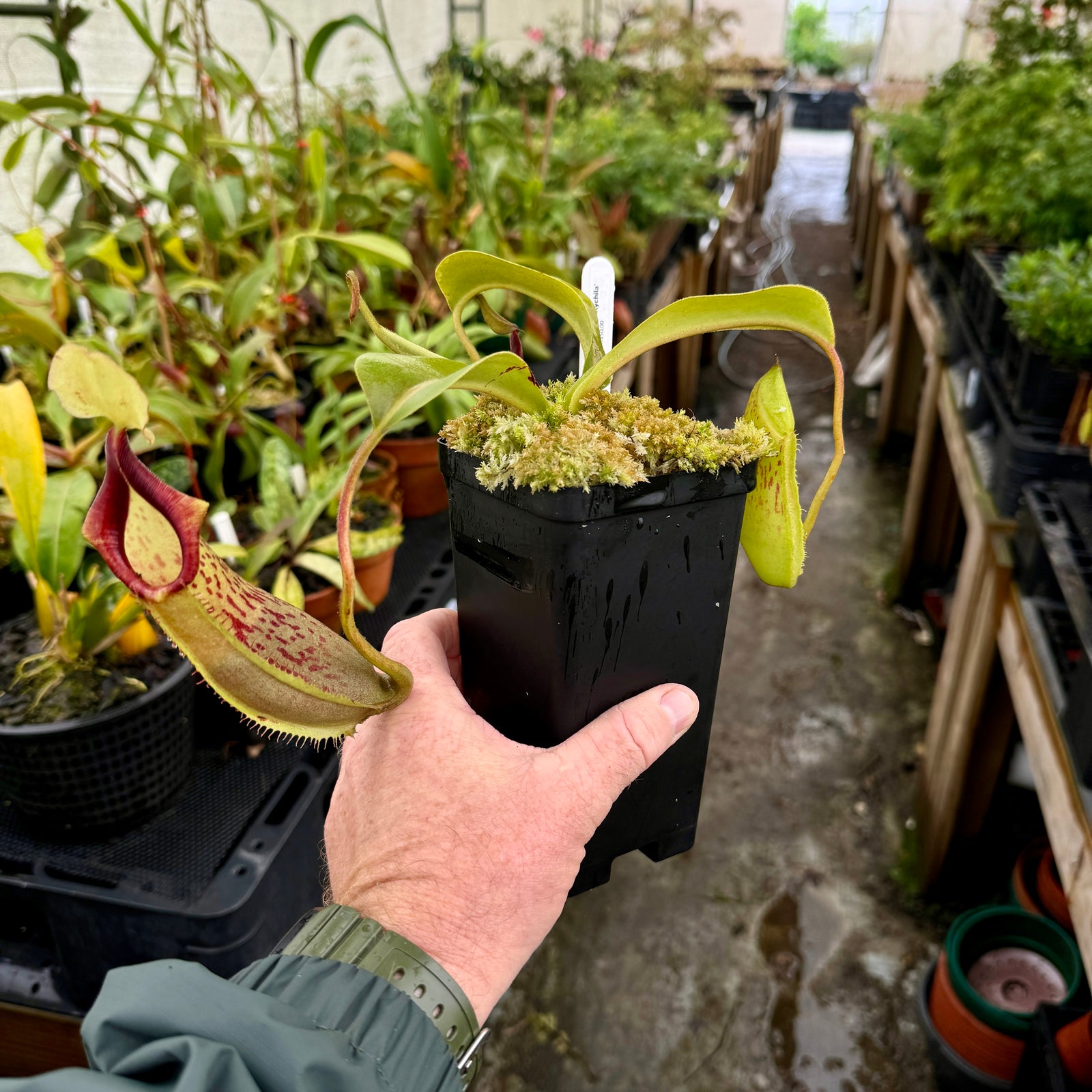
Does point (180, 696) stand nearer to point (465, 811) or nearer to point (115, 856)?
point (115, 856)

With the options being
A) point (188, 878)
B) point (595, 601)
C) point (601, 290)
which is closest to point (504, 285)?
point (601, 290)

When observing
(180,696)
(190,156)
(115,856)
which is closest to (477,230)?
(190,156)

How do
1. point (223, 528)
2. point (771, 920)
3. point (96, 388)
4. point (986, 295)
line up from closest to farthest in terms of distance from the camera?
1. point (96, 388)
2. point (223, 528)
3. point (771, 920)
4. point (986, 295)

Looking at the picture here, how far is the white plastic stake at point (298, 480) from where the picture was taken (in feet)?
3.71

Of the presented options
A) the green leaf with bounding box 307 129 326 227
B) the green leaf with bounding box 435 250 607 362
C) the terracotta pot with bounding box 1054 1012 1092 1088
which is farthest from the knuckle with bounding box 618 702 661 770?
the green leaf with bounding box 307 129 326 227

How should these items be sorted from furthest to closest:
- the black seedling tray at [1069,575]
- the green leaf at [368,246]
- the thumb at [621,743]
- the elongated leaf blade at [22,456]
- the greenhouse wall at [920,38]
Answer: the greenhouse wall at [920,38], the green leaf at [368,246], the black seedling tray at [1069,575], the elongated leaf blade at [22,456], the thumb at [621,743]

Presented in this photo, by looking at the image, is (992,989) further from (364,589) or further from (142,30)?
(142,30)

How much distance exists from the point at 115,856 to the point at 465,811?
0.53 meters

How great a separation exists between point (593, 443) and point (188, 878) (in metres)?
0.61

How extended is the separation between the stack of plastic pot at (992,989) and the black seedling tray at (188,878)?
0.99 meters

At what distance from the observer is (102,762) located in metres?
0.79

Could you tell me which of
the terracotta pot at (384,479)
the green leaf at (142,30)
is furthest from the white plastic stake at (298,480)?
the green leaf at (142,30)

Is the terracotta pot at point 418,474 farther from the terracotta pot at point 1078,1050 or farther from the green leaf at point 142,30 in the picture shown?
the terracotta pot at point 1078,1050

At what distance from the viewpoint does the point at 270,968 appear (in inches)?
17.8
